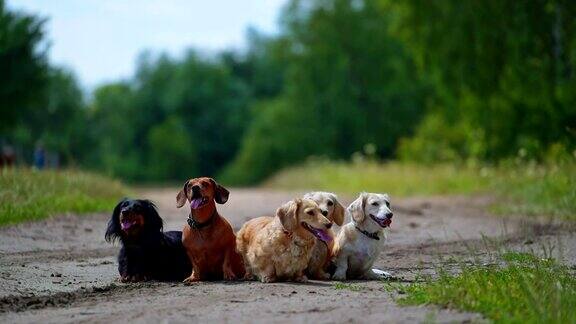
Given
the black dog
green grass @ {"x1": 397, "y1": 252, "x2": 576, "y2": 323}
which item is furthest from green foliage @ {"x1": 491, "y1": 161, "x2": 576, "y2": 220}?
the black dog

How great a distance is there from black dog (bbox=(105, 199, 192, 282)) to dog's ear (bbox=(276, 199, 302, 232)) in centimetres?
139

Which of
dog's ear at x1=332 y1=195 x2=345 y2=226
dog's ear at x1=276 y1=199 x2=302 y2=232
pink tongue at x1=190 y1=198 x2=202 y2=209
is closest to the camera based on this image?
dog's ear at x1=276 y1=199 x2=302 y2=232

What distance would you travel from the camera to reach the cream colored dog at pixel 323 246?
10289 millimetres

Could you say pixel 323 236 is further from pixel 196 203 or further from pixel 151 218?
pixel 151 218

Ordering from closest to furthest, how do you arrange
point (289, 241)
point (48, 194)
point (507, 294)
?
1. point (507, 294)
2. point (289, 241)
3. point (48, 194)

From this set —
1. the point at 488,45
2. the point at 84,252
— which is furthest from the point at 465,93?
the point at 84,252

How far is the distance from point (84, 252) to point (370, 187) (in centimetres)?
2066

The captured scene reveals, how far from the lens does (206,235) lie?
33.4 ft

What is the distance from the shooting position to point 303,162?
55.3m

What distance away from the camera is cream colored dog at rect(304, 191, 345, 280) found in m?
10.3

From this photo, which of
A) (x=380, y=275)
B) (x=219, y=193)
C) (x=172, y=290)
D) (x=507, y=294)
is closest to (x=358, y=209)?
(x=380, y=275)

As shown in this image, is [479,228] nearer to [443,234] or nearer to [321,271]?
[443,234]

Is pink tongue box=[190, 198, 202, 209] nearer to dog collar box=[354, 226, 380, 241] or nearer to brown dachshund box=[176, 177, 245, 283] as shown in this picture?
brown dachshund box=[176, 177, 245, 283]

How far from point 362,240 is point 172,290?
2073mm
